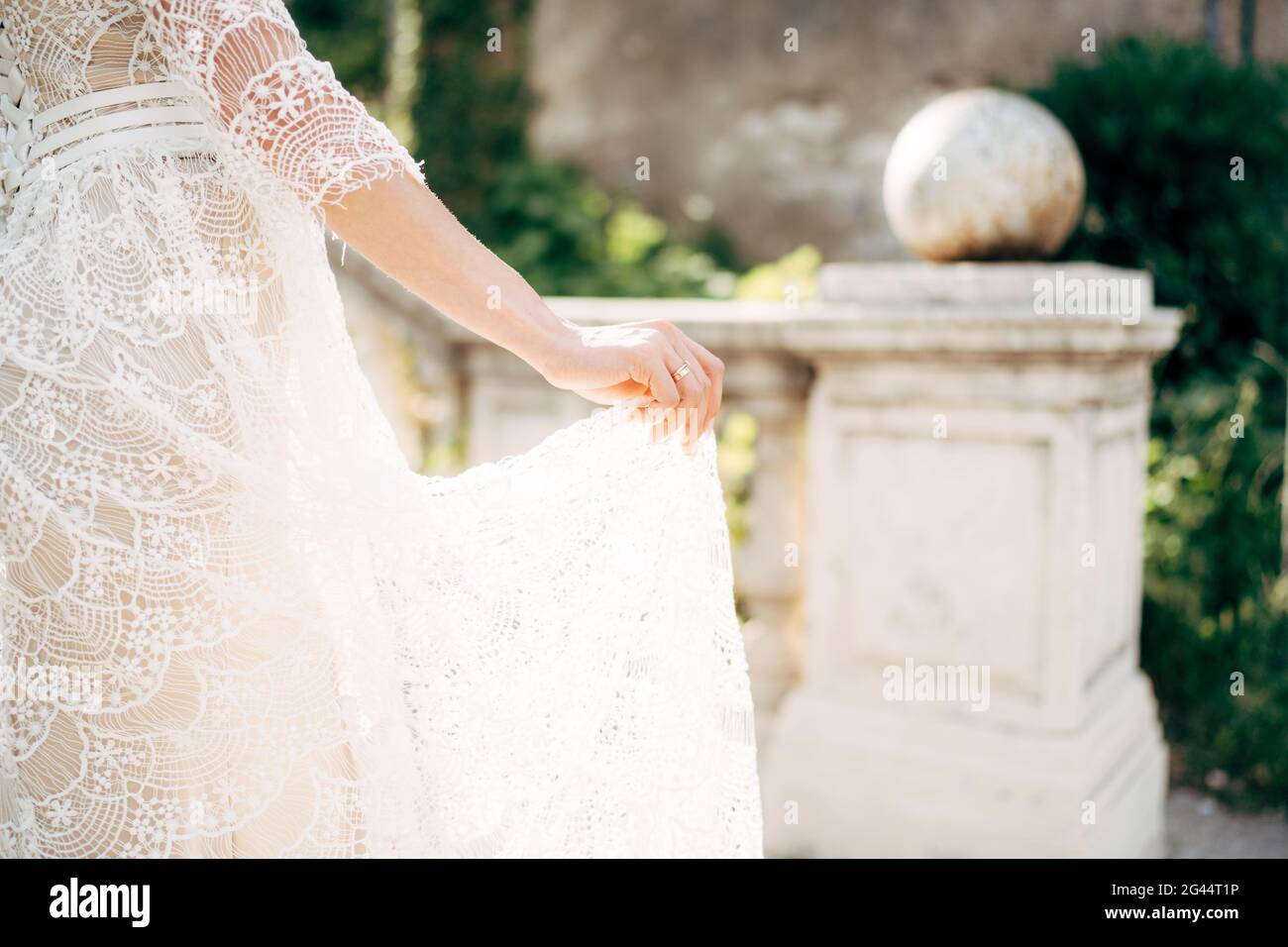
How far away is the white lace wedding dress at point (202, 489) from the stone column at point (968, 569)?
1.79 metres

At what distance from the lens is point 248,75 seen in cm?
127

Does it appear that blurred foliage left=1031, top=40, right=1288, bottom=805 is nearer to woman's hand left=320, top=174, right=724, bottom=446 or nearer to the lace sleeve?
woman's hand left=320, top=174, right=724, bottom=446

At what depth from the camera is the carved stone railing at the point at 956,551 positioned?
285cm

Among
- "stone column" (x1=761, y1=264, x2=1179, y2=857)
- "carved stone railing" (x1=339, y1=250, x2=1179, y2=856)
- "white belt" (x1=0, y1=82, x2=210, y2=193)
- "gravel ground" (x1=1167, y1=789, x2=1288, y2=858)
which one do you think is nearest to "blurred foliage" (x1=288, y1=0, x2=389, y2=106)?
"carved stone railing" (x1=339, y1=250, x2=1179, y2=856)

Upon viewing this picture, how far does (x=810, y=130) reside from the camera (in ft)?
26.3

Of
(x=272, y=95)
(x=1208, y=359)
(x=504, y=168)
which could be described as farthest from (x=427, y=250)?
(x=504, y=168)

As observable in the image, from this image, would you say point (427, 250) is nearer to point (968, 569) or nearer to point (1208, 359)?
point (968, 569)

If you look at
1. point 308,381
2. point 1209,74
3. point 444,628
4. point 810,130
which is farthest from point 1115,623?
point 810,130

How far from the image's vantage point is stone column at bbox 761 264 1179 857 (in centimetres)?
284

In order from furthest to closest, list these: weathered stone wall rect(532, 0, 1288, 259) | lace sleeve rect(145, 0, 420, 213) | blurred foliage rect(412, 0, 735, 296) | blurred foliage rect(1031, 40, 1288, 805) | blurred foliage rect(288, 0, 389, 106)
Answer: blurred foliage rect(288, 0, 389, 106) → blurred foliage rect(412, 0, 735, 296) → weathered stone wall rect(532, 0, 1288, 259) → blurred foliage rect(1031, 40, 1288, 805) → lace sleeve rect(145, 0, 420, 213)

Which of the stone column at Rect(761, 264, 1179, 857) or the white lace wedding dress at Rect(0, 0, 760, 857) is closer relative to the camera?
the white lace wedding dress at Rect(0, 0, 760, 857)

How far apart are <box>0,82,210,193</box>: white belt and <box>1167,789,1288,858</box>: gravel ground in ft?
10.8

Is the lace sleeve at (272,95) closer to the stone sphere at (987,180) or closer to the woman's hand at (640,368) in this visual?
the woman's hand at (640,368)
